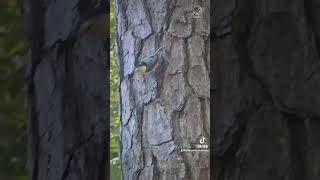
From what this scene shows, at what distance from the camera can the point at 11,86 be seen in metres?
1.07

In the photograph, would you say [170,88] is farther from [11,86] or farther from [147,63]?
[11,86]

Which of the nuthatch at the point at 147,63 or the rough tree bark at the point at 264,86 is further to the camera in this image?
the rough tree bark at the point at 264,86

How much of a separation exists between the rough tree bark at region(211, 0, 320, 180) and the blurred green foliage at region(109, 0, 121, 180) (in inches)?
7.0

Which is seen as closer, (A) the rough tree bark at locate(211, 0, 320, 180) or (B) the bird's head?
(B) the bird's head

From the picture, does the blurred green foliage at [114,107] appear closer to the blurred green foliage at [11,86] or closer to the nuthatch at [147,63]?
the nuthatch at [147,63]

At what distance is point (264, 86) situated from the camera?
44.3 inches

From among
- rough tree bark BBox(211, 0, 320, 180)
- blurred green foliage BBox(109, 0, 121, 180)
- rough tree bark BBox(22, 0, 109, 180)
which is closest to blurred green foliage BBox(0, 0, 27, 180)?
rough tree bark BBox(22, 0, 109, 180)

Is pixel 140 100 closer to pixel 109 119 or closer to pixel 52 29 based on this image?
pixel 109 119

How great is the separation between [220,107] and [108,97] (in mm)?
198

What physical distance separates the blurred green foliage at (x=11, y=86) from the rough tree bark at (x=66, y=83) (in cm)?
2

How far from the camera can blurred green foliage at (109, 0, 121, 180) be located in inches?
40.7

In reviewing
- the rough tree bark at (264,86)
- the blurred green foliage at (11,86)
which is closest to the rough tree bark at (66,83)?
the blurred green foliage at (11,86)

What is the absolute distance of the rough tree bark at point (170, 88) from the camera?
100 cm

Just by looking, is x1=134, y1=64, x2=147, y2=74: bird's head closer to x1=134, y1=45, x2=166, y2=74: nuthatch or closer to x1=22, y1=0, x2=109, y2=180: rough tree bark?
x1=134, y1=45, x2=166, y2=74: nuthatch
